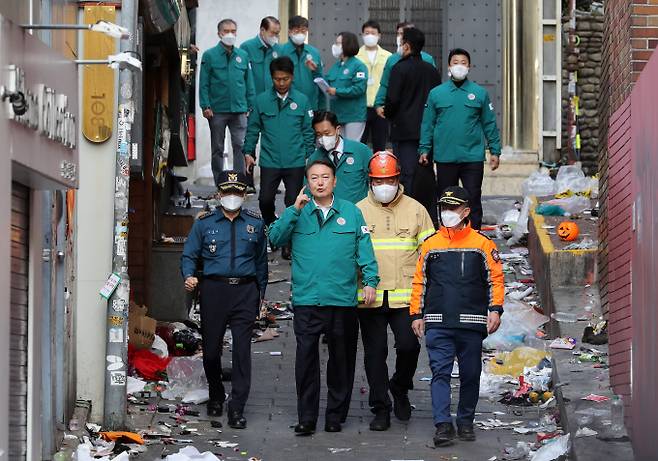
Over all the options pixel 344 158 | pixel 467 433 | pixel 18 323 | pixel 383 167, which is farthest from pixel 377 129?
pixel 18 323

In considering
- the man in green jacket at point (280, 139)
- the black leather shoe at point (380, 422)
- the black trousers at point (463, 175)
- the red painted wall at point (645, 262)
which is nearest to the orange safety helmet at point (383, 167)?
the black leather shoe at point (380, 422)

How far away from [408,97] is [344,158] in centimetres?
334

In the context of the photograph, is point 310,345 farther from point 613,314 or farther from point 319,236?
point 613,314

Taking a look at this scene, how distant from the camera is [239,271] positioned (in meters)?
11.7

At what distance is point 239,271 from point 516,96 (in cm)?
1279

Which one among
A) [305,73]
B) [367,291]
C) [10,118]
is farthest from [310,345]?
[305,73]

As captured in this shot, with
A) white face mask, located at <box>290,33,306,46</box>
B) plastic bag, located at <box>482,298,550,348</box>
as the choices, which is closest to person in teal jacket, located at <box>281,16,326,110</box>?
white face mask, located at <box>290,33,306,46</box>

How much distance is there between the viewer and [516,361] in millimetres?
13258

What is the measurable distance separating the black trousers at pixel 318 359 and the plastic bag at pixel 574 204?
6.58 meters

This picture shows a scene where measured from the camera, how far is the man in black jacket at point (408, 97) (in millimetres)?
16375

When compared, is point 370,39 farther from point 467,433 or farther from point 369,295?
point 467,433

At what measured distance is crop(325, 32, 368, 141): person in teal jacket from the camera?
18062mm

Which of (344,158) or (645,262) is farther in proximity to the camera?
(344,158)

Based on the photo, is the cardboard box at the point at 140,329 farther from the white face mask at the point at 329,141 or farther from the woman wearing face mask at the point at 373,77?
the woman wearing face mask at the point at 373,77
